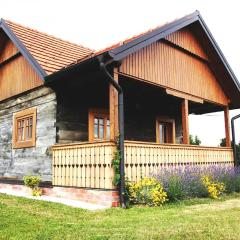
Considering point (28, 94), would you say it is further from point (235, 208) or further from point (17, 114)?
point (235, 208)

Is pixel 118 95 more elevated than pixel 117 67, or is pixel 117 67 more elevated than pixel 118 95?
pixel 117 67

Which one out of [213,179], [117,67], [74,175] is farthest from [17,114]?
[213,179]

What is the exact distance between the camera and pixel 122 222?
624cm

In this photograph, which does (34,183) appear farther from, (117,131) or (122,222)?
(122,222)

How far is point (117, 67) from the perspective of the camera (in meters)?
9.08

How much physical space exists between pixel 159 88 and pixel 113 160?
3889 mm

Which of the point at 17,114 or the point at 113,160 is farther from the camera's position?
the point at 17,114

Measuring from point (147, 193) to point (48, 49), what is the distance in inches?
275

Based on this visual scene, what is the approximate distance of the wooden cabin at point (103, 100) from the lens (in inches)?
357

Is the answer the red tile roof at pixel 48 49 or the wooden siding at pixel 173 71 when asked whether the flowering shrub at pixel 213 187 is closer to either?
the wooden siding at pixel 173 71

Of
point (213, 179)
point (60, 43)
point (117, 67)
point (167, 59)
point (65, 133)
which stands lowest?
point (213, 179)

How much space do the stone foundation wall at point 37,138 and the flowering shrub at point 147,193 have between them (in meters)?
3.29

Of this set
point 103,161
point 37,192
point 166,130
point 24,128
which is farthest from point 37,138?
point 166,130

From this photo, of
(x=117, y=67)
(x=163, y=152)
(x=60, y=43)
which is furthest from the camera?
(x=60, y=43)
